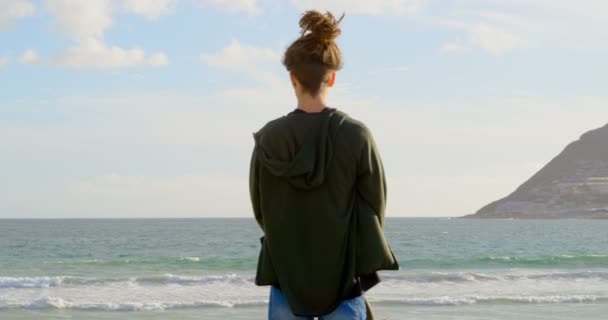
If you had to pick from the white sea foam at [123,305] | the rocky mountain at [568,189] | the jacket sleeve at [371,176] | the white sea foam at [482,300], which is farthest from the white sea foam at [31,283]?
the rocky mountain at [568,189]

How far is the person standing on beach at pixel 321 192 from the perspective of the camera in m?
2.77

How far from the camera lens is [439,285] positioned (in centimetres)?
1808

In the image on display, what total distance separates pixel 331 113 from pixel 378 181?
0.87 feet

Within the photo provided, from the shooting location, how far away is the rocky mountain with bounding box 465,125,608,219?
139 meters

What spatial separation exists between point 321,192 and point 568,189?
500 ft

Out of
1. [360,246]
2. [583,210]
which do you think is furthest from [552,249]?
[583,210]

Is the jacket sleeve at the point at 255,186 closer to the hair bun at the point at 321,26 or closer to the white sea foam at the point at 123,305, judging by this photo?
the hair bun at the point at 321,26

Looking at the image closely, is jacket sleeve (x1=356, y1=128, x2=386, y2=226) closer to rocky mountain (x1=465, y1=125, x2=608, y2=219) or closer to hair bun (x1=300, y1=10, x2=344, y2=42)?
hair bun (x1=300, y1=10, x2=344, y2=42)

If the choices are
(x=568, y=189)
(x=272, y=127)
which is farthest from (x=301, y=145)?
(x=568, y=189)

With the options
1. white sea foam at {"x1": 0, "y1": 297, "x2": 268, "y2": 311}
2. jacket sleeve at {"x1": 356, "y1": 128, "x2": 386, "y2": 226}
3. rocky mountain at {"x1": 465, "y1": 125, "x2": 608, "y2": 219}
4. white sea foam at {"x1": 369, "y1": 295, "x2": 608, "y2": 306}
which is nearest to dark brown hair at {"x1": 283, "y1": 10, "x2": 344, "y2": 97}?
jacket sleeve at {"x1": 356, "y1": 128, "x2": 386, "y2": 226}

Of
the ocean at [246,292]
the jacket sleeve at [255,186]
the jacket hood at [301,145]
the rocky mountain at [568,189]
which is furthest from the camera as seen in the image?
the rocky mountain at [568,189]

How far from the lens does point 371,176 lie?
2783 millimetres

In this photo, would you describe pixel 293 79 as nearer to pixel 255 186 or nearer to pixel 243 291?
pixel 255 186

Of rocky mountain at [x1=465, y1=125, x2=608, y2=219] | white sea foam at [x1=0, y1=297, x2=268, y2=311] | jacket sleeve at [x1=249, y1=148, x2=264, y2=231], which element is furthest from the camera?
rocky mountain at [x1=465, y1=125, x2=608, y2=219]
